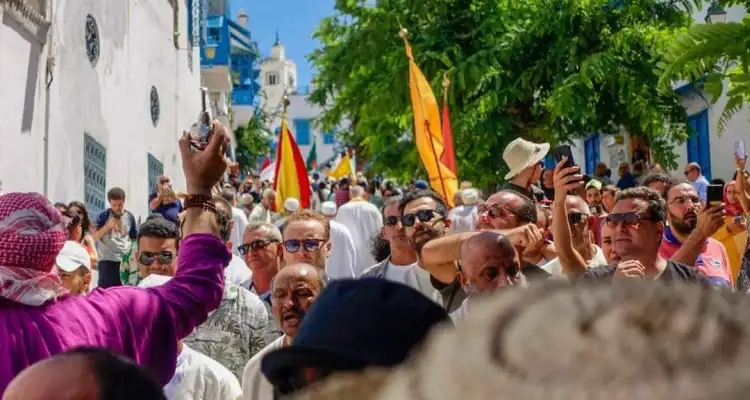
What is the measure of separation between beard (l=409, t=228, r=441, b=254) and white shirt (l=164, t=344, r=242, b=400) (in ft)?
5.37

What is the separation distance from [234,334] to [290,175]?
7.16 metres

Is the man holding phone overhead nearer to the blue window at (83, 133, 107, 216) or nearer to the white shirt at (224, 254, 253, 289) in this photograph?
the white shirt at (224, 254, 253, 289)

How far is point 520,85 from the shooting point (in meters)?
15.7

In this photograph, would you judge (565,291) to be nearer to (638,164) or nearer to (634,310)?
(634,310)

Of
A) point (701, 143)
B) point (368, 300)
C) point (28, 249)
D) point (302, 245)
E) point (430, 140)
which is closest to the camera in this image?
point (368, 300)

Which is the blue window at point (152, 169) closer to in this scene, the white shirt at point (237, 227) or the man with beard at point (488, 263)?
the white shirt at point (237, 227)

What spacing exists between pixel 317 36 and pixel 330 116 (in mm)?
1542

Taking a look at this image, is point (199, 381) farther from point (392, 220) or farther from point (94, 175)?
point (94, 175)

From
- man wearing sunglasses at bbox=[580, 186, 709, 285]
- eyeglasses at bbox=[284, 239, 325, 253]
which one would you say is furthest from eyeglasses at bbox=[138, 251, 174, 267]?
man wearing sunglasses at bbox=[580, 186, 709, 285]

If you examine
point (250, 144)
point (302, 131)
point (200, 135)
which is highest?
point (302, 131)

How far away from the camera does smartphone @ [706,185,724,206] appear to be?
5.08m

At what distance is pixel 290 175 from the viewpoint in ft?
38.2

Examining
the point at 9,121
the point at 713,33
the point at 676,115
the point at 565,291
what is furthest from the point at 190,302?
the point at 676,115

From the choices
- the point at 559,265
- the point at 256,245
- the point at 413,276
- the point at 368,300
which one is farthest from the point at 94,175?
→ the point at 368,300
